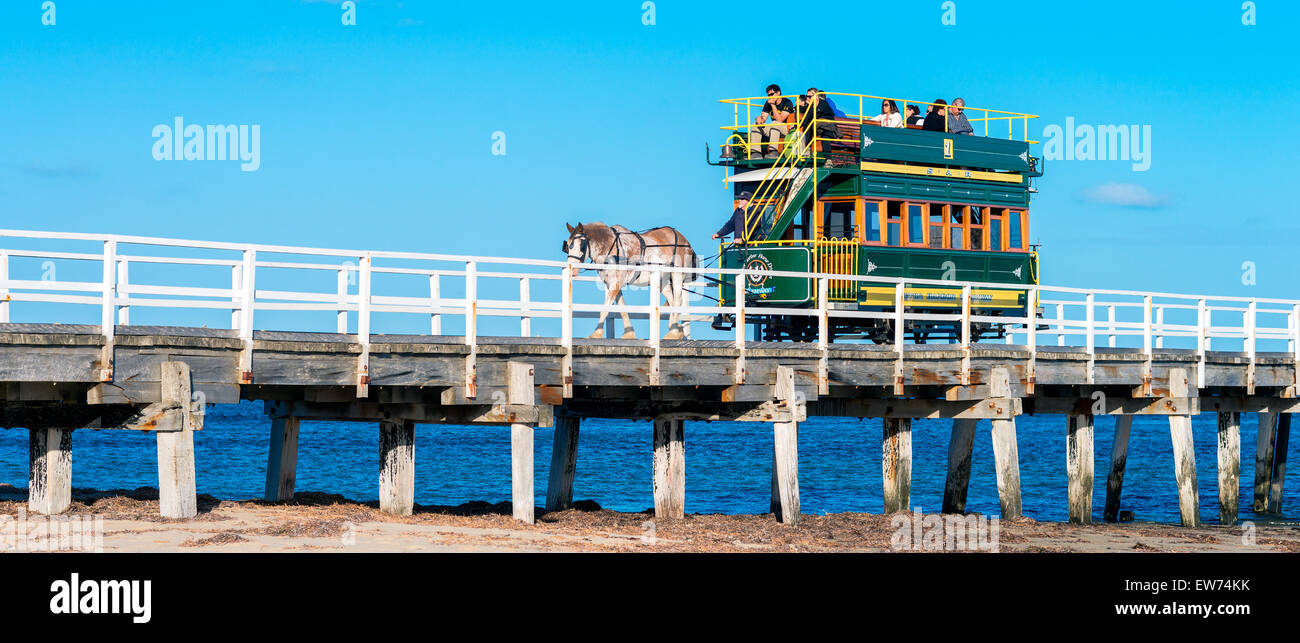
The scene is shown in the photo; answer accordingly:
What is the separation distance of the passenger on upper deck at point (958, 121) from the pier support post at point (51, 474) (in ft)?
50.2

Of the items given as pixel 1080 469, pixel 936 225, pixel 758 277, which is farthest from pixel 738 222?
pixel 1080 469

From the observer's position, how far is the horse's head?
74.2 feet

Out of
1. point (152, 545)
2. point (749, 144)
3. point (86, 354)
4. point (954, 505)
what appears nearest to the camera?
point (152, 545)

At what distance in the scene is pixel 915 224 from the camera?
918 inches

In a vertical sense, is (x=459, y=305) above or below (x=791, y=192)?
below

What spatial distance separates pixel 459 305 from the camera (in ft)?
50.3

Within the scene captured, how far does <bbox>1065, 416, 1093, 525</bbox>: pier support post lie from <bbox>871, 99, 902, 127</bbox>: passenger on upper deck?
568cm

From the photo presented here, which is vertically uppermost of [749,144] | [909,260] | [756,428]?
[749,144]

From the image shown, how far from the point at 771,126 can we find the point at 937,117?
3.04 metres

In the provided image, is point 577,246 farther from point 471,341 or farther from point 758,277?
point 471,341

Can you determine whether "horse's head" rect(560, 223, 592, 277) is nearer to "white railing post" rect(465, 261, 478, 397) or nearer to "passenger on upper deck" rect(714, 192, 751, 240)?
"passenger on upper deck" rect(714, 192, 751, 240)
